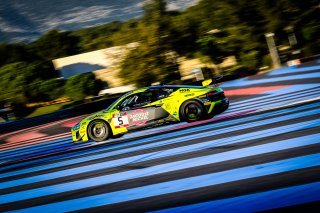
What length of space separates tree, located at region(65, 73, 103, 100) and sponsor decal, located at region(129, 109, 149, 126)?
31.9 m

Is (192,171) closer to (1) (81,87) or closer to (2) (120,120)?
(2) (120,120)

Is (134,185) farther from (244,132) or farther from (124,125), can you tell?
(124,125)

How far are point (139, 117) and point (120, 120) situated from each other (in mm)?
578

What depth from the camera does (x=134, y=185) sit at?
6.12 meters

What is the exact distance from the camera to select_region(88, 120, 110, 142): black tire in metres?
11.3

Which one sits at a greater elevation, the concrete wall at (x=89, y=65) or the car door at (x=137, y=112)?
the concrete wall at (x=89, y=65)

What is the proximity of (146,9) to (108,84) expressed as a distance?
63.8 ft

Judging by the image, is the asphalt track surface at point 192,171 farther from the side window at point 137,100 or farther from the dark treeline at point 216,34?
the dark treeline at point 216,34

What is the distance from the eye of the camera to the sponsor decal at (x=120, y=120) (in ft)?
35.9

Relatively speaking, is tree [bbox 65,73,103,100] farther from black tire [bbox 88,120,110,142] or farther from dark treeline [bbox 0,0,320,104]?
black tire [bbox 88,120,110,142]

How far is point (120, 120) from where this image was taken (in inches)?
434

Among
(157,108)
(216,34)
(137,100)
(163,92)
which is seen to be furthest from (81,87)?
(157,108)

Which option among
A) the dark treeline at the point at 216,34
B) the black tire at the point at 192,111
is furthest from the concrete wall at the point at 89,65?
the black tire at the point at 192,111

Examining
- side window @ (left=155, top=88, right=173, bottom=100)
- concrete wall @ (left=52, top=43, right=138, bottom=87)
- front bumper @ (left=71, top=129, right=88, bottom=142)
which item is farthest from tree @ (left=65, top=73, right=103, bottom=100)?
side window @ (left=155, top=88, right=173, bottom=100)
